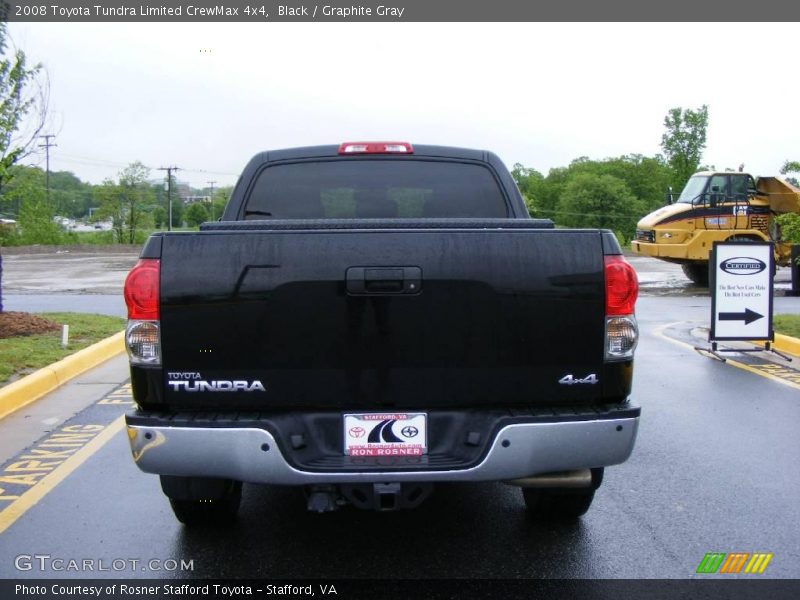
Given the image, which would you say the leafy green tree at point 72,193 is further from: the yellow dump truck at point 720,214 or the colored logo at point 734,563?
the colored logo at point 734,563

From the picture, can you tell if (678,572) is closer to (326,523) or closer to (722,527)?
(722,527)

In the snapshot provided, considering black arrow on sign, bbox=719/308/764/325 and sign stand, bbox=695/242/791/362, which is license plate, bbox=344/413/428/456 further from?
black arrow on sign, bbox=719/308/764/325

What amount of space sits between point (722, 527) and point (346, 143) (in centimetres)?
308

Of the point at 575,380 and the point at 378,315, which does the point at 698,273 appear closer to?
the point at 575,380

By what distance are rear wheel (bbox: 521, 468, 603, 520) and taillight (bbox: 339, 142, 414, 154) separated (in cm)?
219

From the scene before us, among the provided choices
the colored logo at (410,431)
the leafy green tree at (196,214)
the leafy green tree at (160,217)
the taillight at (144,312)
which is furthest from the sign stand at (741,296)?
the leafy green tree at (160,217)

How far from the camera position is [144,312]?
3.20 metres

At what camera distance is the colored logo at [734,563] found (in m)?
3.64

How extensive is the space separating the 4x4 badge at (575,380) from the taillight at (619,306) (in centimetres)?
10

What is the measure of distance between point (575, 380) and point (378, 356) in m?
0.81

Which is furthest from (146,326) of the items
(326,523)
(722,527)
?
(722,527)

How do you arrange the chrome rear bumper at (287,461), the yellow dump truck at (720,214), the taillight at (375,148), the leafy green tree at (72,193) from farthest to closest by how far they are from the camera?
1. the leafy green tree at (72,193)
2. the yellow dump truck at (720,214)
3. the taillight at (375,148)
4. the chrome rear bumper at (287,461)

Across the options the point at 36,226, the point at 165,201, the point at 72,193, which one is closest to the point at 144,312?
the point at 36,226

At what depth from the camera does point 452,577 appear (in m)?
3.57
